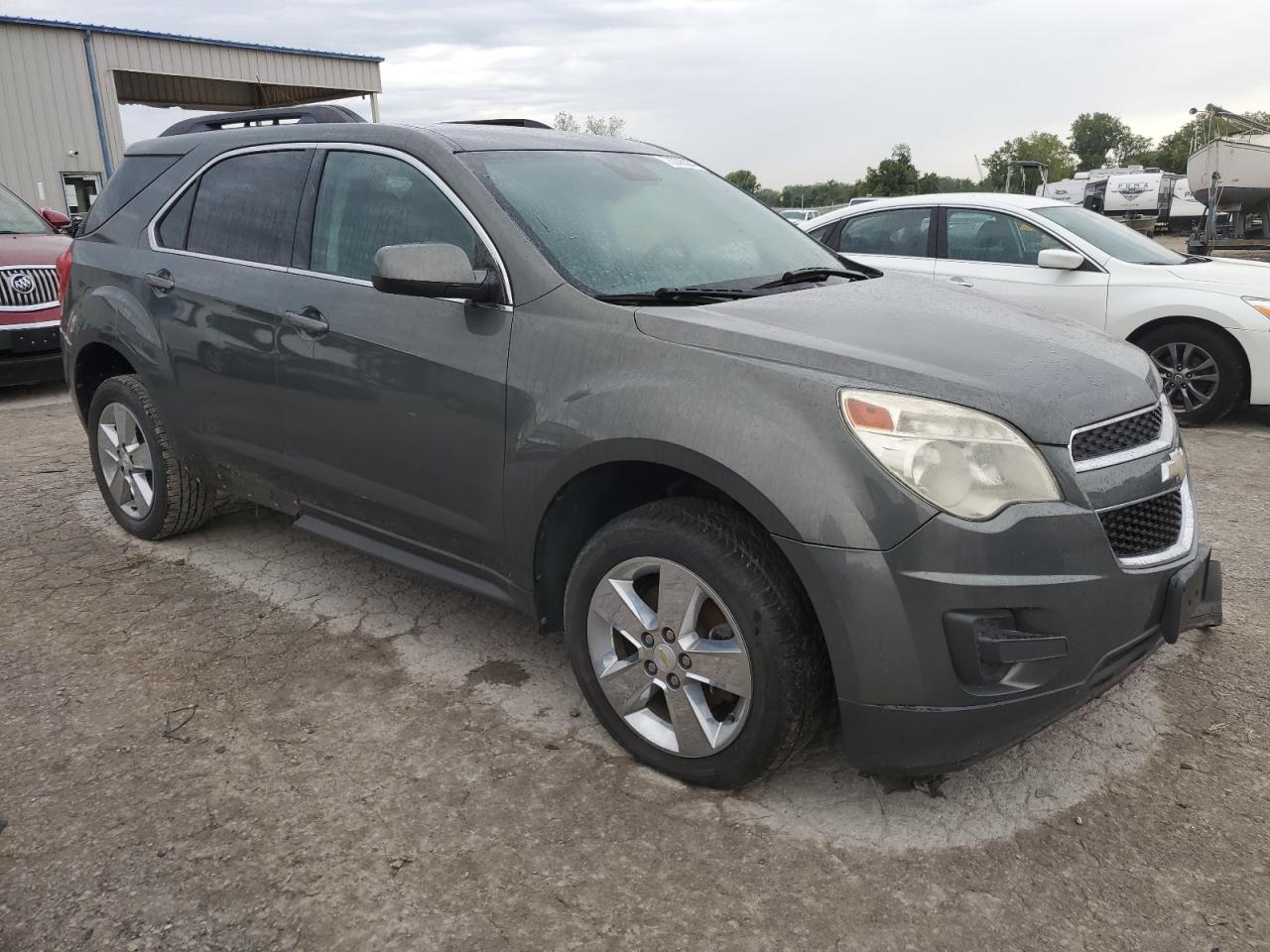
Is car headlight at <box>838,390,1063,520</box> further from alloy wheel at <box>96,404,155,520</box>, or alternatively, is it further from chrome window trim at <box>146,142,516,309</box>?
alloy wheel at <box>96,404,155,520</box>

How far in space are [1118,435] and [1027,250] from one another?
16.4ft

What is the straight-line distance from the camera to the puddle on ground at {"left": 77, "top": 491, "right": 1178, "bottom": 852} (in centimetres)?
251

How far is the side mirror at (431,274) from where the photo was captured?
2.73 m

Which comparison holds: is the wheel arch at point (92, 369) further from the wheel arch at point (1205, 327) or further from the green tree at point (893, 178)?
the green tree at point (893, 178)

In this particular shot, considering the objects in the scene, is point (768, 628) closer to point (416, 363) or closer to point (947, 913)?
point (947, 913)

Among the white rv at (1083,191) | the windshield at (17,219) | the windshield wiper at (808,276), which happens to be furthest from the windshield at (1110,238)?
the white rv at (1083,191)

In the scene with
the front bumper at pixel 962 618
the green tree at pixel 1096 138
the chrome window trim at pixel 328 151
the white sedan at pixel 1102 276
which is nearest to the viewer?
the front bumper at pixel 962 618

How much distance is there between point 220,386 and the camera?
3.70 meters

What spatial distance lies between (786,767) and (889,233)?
18.4 feet

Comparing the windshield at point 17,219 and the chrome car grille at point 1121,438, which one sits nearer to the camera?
the chrome car grille at point 1121,438

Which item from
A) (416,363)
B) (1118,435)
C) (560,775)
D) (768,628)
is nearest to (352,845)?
(560,775)

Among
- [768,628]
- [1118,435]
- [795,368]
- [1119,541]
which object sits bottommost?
[768,628]

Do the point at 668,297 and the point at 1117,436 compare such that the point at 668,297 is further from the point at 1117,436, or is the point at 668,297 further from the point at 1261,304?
the point at 1261,304

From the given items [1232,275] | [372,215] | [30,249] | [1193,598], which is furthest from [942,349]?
[30,249]
